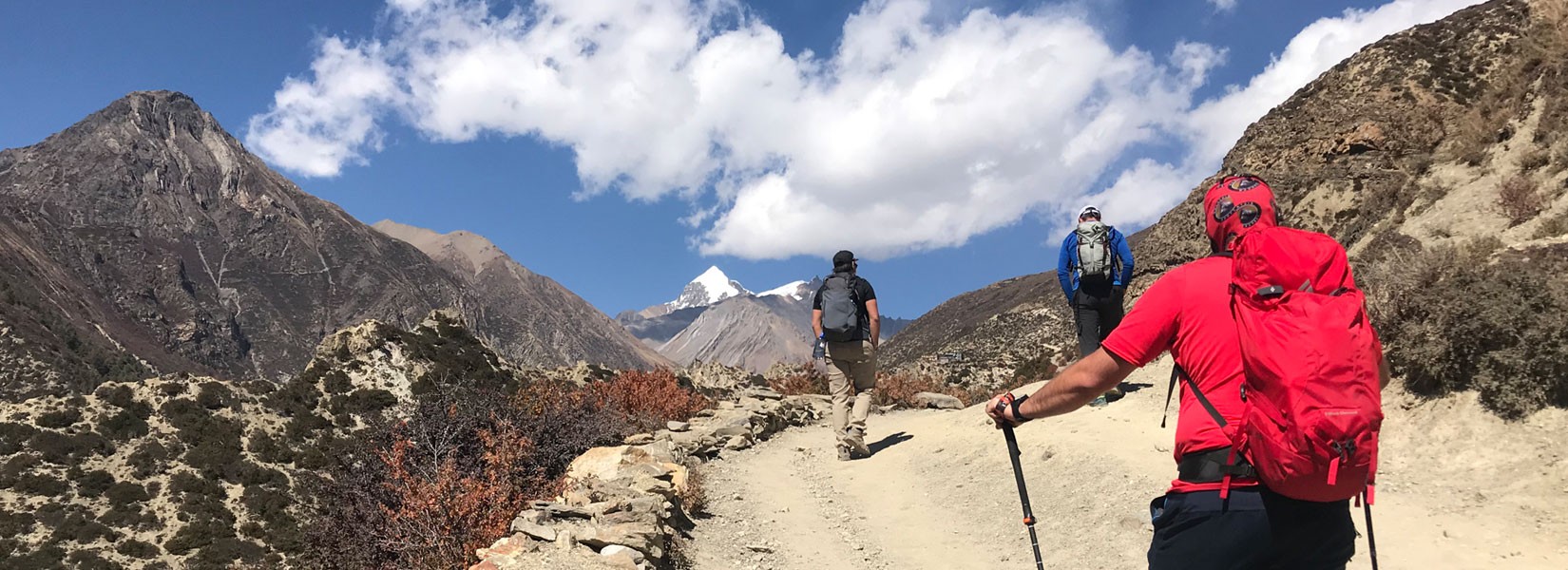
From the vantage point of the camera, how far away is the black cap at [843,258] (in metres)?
9.73

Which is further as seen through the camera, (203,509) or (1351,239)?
(203,509)

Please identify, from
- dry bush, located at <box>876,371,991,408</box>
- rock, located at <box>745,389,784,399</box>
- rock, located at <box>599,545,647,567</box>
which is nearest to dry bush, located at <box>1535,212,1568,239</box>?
dry bush, located at <box>876,371,991,408</box>

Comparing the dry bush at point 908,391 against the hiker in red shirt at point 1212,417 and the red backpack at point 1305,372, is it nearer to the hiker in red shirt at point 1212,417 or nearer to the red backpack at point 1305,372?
the hiker in red shirt at point 1212,417

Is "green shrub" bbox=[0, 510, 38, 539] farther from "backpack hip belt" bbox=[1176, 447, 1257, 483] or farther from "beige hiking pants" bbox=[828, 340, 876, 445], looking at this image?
"backpack hip belt" bbox=[1176, 447, 1257, 483]

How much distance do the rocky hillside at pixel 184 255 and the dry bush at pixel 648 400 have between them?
4062 inches

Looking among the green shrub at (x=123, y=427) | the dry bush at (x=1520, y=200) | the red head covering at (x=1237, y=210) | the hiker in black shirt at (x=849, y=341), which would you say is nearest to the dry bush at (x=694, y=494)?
the hiker in black shirt at (x=849, y=341)

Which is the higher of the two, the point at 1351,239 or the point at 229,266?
the point at 229,266

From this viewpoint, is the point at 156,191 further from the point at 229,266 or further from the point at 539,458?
the point at 539,458

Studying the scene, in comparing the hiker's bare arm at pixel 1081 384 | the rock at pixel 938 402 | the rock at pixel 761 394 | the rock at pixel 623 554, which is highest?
the rock at pixel 761 394

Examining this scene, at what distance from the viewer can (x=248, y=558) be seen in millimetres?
13562

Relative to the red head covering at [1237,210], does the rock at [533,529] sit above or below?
below

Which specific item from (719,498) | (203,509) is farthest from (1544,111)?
(203,509)

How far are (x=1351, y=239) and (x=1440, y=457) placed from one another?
6.64 meters

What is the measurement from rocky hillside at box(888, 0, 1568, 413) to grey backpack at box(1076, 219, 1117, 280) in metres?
2.45
